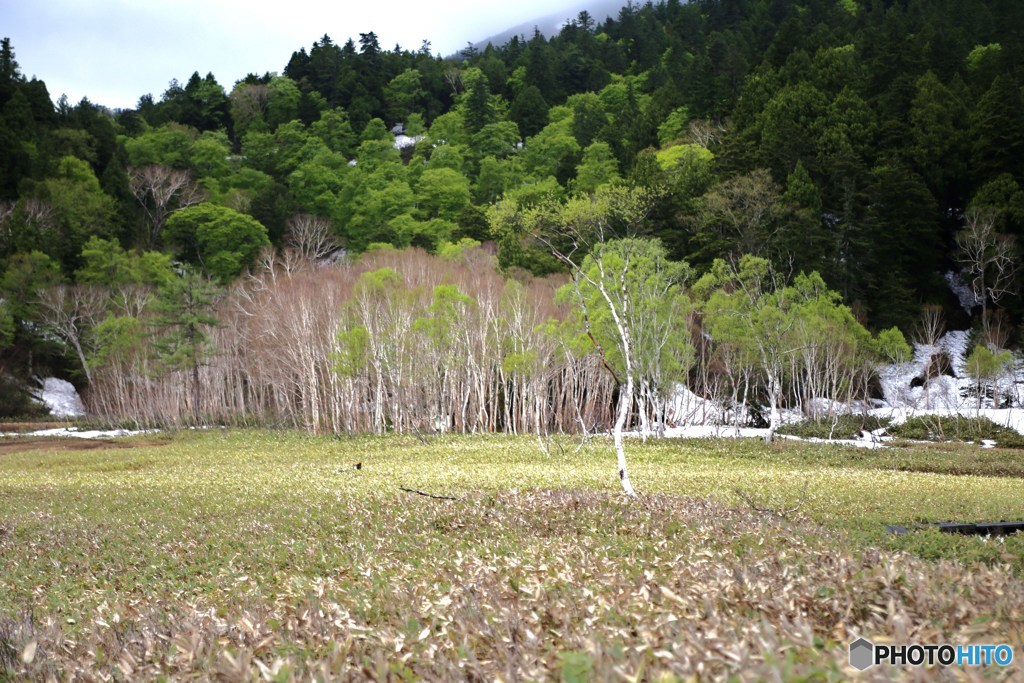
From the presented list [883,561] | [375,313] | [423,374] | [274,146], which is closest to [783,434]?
[423,374]

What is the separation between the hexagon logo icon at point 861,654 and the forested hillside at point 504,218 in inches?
1371

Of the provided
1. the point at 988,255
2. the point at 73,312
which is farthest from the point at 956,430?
the point at 73,312

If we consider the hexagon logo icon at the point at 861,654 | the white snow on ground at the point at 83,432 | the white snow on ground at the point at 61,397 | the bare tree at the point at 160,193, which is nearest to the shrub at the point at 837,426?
the hexagon logo icon at the point at 861,654

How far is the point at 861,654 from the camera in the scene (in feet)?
12.5

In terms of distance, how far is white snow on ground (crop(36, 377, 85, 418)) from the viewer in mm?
60219

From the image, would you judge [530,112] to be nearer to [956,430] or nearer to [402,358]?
[402,358]

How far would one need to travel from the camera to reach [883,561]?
18.1 ft

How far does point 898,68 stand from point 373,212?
51.1 metres

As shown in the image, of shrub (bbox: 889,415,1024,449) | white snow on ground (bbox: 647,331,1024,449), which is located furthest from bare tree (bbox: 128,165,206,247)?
shrub (bbox: 889,415,1024,449)

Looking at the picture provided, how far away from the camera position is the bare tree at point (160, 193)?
271 ft

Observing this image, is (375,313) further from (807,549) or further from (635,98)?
(635,98)

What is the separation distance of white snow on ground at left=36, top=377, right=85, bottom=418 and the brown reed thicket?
24.1ft

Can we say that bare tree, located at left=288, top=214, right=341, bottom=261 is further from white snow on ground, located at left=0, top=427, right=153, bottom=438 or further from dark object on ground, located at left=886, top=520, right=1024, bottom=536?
dark object on ground, located at left=886, top=520, right=1024, bottom=536

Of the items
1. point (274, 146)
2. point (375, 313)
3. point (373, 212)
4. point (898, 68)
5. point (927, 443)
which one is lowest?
point (927, 443)
